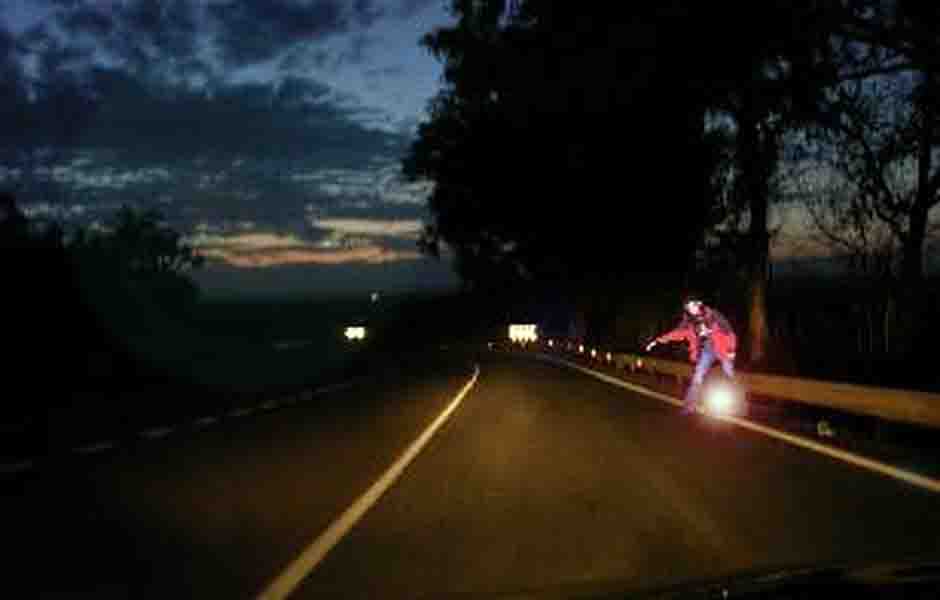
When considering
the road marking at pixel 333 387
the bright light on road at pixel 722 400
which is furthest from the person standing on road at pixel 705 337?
the road marking at pixel 333 387

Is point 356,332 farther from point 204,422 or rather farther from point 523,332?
point 204,422

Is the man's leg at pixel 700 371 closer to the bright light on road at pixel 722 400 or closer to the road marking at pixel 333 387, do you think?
the bright light on road at pixel 722 400

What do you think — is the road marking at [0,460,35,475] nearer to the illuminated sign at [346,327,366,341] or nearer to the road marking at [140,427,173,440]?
the road marking at [140,427,173,440]

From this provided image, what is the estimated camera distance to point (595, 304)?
8450 centimetres

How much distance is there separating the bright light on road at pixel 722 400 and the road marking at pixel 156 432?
8884mm

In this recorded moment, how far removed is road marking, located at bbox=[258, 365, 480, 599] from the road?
85mm

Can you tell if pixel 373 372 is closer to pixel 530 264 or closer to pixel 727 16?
pixel 530 264

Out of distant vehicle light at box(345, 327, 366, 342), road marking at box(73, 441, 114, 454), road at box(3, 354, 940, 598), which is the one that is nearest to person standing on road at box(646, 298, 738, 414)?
road at box(3, 354, 940, 598)

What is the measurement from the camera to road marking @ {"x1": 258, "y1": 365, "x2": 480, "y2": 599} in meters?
8.86

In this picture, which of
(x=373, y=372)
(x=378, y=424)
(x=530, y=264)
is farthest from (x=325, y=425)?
(x=530, y=264)

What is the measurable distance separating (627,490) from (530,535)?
320 cm

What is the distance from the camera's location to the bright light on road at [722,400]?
25688mm

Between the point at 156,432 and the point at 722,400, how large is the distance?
31.8 ft

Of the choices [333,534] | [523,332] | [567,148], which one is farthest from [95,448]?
[523,332]
